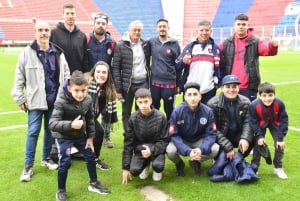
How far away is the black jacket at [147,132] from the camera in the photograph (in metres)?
4.59

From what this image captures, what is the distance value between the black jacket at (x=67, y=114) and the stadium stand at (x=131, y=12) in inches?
1613

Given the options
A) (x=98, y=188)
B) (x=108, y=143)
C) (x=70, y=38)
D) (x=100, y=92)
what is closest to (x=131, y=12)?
(x=108, y=143)

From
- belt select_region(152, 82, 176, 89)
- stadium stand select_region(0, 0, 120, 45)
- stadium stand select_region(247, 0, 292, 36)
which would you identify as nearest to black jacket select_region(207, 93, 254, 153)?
belt select_region(152, 82, 176, 89)

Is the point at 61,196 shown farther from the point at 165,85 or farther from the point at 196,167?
the point at 165,85

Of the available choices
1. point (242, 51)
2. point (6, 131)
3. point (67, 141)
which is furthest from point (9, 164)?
point (242, 51)

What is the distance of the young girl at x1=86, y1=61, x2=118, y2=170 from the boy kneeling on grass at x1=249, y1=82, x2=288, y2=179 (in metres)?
1.92

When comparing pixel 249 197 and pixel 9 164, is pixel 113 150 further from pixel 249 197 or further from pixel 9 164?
pixel 249 197

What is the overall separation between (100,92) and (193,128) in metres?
1.41

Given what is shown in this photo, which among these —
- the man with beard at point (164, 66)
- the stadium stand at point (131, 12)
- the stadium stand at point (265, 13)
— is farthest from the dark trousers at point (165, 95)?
the stadium stand at point (131, 12)

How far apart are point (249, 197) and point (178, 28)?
4157cm

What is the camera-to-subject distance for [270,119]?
15.3ft

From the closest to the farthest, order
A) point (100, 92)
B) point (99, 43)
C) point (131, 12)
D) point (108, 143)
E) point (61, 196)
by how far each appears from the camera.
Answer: point (61, 196) < point (100, 92) < point (99, 43) < point (108, 143) < point (131, 12)

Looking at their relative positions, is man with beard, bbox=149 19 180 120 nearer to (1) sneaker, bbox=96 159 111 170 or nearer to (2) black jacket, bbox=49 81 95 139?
(1) sneaker, bbox=96 159 111 170

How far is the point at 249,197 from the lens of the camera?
3.95 metres
